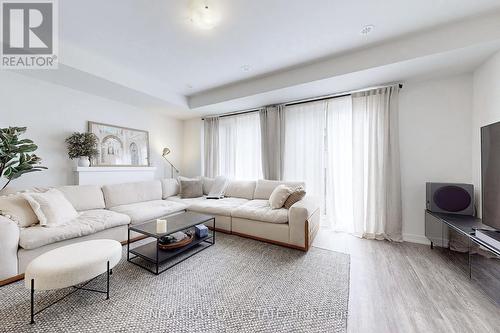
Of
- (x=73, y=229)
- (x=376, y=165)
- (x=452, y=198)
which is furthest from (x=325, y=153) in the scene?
(x=73, y=229)

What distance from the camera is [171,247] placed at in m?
2.20

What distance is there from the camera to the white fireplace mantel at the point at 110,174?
3.13 m

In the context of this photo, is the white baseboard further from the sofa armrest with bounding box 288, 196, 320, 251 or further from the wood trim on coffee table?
the wood trim on coffee table

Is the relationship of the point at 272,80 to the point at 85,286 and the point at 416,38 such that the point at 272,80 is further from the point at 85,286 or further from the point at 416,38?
the point at 85,286

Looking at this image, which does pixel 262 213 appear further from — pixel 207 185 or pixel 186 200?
pixel 207 185

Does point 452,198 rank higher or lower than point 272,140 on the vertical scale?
lower

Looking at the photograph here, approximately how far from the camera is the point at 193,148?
5.02 metres

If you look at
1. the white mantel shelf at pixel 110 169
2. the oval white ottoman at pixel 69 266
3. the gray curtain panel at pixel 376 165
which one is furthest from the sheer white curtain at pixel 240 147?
the oval white ottoman at pixel 69 266

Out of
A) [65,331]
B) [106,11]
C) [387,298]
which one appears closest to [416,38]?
[387,298]

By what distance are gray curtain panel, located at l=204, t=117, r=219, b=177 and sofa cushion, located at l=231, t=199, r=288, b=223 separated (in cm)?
186

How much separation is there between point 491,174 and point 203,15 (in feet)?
9.87

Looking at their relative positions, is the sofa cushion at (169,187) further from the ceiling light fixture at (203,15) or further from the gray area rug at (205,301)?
the ceiling light fixture at (203,15)

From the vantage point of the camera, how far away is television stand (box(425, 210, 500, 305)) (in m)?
1.67

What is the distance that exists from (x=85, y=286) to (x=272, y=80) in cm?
340
